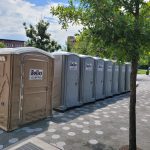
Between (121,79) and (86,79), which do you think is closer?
(86,79)

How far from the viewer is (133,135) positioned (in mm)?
4984

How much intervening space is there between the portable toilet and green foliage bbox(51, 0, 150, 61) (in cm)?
184

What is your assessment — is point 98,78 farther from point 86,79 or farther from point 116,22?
point 116,22

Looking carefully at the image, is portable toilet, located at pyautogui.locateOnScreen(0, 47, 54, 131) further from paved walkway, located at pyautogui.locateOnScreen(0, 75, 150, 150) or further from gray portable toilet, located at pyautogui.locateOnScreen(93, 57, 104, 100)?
gray portable toilet, located at pyautogui.locateOnScreen(93, 57, 104, 100)

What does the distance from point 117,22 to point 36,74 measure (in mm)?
3248

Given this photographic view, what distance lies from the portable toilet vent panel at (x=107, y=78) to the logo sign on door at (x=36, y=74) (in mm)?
5008

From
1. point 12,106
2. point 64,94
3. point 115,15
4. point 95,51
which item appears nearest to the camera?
point 115,15

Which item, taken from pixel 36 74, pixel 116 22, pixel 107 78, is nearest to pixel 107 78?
pixel 107 78

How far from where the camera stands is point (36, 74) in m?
6.70

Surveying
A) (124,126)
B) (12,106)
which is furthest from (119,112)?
(12,106)

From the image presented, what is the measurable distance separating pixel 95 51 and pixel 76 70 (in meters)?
3.98

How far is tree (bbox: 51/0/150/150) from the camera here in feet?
13.9

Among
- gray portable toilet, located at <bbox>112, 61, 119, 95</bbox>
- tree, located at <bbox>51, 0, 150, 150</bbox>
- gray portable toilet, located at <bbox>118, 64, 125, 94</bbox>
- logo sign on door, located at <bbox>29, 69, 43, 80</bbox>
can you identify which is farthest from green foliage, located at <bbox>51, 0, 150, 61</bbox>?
gray portable toilet, located at <bbox>118, 64, 125, 94</bbox>

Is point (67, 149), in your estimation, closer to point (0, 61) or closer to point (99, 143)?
point (99, 143)
